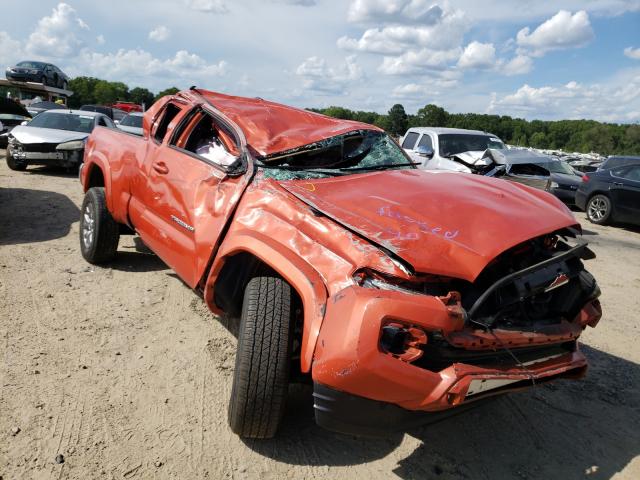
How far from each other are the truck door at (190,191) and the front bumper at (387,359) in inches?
47.5

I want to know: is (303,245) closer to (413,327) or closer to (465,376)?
(413,327)

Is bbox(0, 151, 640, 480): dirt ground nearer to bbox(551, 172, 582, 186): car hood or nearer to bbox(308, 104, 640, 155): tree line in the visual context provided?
bbox(551, 172, 582, 186): car hood

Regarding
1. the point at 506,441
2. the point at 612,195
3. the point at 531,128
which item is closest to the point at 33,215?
the point at 506,441

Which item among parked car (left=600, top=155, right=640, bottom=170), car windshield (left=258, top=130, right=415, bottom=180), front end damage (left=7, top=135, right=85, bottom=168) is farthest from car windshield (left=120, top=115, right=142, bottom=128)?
parked car (left=600, top=155, right=640, bottom=170)

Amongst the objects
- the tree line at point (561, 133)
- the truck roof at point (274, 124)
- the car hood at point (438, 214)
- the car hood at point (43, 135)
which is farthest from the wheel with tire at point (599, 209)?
the tree line at point (561, 133)

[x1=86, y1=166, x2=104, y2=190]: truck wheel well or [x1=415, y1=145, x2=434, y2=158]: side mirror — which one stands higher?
[x1=415, y1=145, x2=434, y2=158]: side mirror

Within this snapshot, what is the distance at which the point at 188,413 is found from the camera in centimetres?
296

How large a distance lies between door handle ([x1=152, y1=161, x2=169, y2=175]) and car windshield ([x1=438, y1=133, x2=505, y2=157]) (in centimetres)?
699

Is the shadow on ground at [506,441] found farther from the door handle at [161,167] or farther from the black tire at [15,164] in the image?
the black tire at [15,164]

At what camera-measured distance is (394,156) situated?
416cm

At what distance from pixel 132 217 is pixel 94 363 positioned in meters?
1.47

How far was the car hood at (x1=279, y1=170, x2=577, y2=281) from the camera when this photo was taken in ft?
7.76

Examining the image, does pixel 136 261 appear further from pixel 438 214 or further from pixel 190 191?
pixel 438 214

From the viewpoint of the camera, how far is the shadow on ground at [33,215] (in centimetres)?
619
